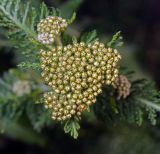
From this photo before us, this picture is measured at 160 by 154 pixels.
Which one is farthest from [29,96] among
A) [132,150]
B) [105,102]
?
[132,150]

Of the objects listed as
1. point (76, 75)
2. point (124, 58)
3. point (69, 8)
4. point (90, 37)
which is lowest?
point (76, 75)

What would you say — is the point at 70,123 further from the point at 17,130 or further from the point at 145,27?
the point at 145,27

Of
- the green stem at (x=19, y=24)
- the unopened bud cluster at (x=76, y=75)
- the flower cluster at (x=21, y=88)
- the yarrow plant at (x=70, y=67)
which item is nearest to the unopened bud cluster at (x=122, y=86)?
the yarrow plant at (x=70, y=67)

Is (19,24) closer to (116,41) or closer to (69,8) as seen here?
(116,41)

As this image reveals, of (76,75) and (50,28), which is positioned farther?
(50,28)

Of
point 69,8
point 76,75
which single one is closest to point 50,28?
point 76,75

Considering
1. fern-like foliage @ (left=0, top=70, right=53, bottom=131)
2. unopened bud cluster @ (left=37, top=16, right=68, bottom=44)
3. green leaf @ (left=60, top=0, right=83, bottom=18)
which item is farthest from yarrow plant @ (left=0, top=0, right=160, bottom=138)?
green leaf @ (left=60, top=0, right=83, bottom=18)
